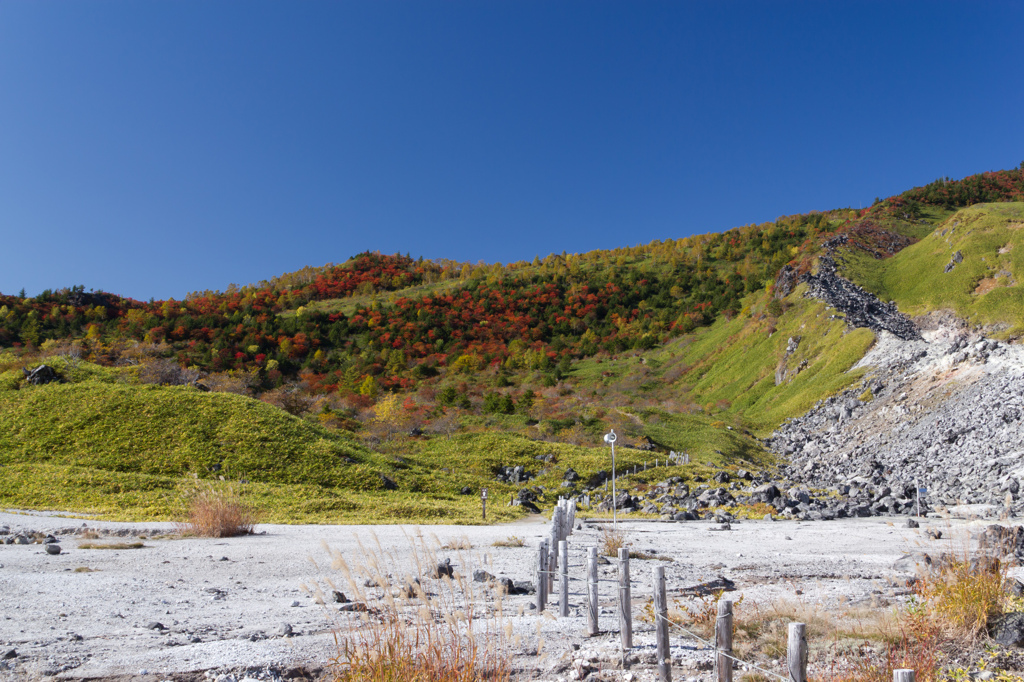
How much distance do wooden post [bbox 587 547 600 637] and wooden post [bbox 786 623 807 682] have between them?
2.65m

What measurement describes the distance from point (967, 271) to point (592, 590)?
5043 centimetres

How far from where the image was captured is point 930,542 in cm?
1105

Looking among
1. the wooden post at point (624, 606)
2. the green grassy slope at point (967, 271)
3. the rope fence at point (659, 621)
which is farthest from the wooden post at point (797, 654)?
the green grassy slope at point (967, 271)

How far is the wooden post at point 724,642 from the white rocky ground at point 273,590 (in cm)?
114

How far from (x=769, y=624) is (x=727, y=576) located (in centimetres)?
314

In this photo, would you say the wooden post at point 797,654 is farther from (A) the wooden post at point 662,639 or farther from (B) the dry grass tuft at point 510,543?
(B) the dry grass tuft at point 510,543

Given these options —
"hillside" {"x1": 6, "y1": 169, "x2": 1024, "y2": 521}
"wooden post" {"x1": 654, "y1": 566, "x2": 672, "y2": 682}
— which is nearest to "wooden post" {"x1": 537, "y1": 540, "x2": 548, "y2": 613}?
"wooden post" {"x1": 654, "y1": 566, "x2": 672, "y2": 682}

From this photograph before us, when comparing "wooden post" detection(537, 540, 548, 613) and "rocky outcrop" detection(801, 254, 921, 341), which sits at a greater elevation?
"rocky outcrop" detection(801, 254, 921, 341)

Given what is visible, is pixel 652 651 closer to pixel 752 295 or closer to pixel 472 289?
pixel 752 295

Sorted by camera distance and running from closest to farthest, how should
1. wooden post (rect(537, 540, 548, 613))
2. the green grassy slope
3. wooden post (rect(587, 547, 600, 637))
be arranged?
1. wooden post (rect(587, 547, 600, 637))
2. wooden post (rect(537, 540, 548, 613))
3. the green grassy slope

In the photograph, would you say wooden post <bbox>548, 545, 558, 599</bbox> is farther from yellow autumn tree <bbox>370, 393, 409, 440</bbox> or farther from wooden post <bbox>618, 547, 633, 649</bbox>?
yellow autumn tree <bbox>370, 393, 409, 440</bbox>

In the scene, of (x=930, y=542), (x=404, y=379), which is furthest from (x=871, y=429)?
(x=404, y=379)

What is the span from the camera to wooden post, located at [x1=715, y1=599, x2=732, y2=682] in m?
3.68

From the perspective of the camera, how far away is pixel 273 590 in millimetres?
7922
